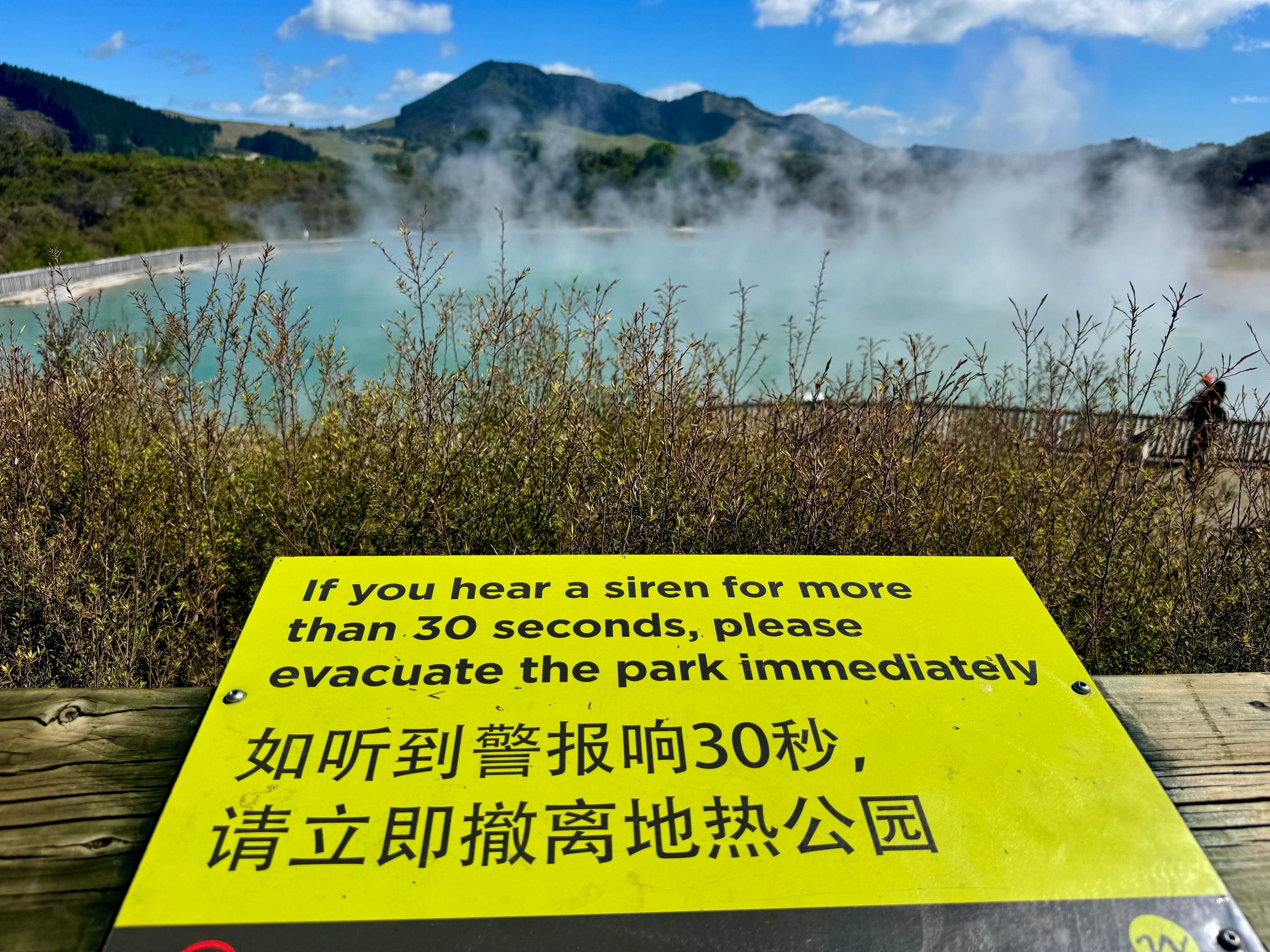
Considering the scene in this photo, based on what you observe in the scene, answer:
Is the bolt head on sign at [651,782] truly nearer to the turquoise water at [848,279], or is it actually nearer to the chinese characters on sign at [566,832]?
the chinese characters on sign at [566,832]

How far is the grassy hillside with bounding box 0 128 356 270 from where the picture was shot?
2950cm

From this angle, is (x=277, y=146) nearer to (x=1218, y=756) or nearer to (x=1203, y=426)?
(x=1203, y=426)

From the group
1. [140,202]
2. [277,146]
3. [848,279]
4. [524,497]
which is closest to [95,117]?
[277,146]

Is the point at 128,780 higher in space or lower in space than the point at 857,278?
higher

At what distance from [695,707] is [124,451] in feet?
11.0

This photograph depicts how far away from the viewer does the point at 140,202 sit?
37.4 meters

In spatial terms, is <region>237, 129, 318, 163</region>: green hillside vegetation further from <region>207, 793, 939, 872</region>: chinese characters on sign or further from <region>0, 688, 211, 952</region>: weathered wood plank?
<region>207, 793, 939, 872</region>: chinese characters on sign

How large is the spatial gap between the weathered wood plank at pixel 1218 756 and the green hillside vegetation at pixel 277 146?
127m

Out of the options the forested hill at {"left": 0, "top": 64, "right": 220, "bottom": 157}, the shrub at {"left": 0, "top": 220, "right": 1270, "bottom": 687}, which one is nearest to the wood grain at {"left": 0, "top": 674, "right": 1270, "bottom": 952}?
the shrub at {"left": 0, "top": 220, "right": 1270, "bottom": 687}

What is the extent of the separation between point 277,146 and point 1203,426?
145439 millimetres

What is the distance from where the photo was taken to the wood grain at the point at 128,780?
4.48 feet

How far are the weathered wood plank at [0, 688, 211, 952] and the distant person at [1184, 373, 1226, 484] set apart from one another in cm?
354

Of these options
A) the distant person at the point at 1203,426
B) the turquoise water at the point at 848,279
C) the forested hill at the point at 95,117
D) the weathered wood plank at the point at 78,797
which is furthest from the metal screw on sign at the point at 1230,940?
the forested hill at the point at 95,117

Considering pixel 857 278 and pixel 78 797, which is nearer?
pixel 78 797
